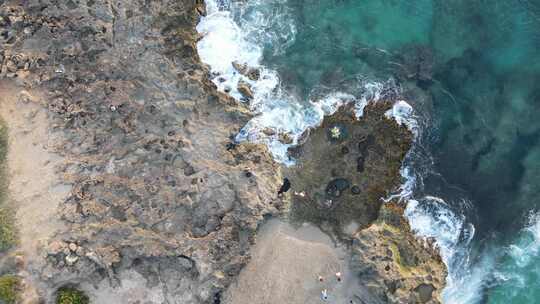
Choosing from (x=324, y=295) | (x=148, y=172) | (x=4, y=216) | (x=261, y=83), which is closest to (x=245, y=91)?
(x=261, y=83)

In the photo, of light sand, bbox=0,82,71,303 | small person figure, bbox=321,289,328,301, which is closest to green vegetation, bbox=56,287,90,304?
light sand, bbox=0,82,71,303

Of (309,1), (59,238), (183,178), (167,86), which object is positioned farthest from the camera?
(309,1)

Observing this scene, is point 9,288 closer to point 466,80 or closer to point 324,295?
point 324,295

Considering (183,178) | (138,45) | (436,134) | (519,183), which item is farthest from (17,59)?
(519,183)

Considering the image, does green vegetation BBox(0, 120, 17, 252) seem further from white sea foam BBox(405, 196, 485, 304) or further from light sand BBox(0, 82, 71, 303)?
white sea foam BBox(405, 196, 485, 304)

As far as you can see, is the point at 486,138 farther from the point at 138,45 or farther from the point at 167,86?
the point at 138,45

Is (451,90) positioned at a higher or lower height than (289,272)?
higher

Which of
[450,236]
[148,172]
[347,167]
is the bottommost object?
[450,236]
